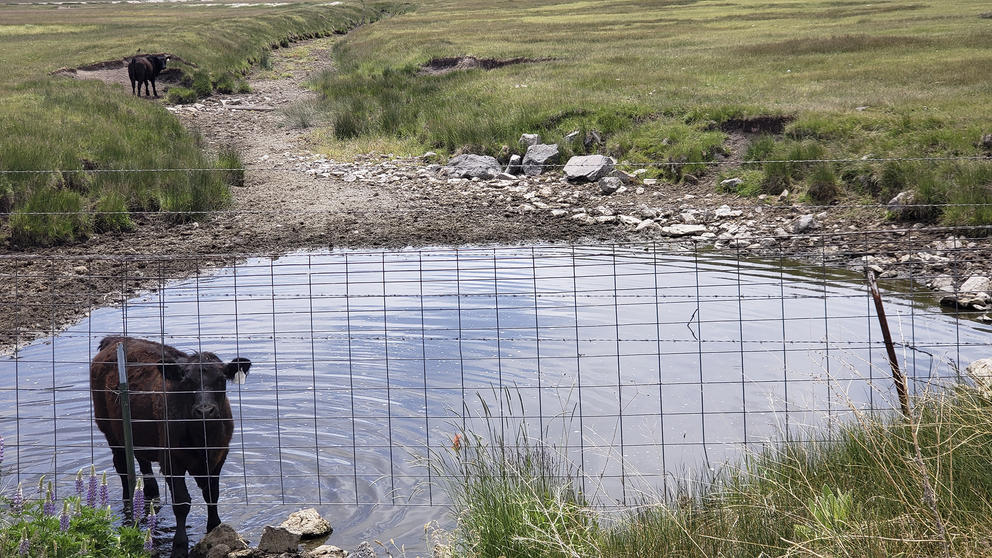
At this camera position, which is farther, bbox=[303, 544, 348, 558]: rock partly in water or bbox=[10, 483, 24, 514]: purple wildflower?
bbox=[303, 544, 348, 558]: rock partly in water

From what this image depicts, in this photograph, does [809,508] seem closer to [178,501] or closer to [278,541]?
[278,541]

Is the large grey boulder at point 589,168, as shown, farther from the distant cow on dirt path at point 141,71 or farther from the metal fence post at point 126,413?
the distant cow on dirt path at point 141,71

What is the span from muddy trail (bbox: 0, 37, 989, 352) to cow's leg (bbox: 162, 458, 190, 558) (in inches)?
182

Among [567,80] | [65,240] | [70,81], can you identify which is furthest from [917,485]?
[70,81]

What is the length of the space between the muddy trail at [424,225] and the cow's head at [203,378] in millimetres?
4613

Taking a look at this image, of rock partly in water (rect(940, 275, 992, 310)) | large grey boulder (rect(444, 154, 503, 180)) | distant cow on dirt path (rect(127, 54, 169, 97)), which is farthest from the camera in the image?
distant cow on dirt path (rect(127, 54, 169, 97))

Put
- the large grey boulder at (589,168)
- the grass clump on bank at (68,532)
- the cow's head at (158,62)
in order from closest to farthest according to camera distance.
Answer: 1. the grass clump on bank at (68,532)
2. the large grey boulder at (589,168)
3. the cow's head at (158,62)

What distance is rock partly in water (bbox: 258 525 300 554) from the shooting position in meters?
5.21

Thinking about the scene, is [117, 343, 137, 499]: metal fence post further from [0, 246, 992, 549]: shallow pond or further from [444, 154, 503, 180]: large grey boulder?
[444, 154, 503, 180]: large grey boulder

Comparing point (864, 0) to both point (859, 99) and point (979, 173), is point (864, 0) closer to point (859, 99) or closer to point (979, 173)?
point (859, 99)

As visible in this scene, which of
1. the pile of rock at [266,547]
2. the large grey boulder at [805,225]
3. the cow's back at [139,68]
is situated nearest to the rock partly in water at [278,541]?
the pile of rock at [266,547]

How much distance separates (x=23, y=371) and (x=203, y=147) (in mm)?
11747

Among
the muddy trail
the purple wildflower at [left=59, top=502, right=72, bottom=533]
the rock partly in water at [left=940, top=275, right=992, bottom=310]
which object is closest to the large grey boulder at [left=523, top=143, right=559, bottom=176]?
the muddy trail

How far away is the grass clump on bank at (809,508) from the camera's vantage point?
3.43m
